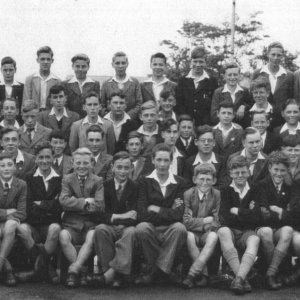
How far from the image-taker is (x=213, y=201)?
660 centimetres

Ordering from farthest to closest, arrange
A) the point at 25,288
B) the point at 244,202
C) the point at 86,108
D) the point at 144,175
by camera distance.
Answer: the point at 86,108 → the point at 144,175 → the point at 244,202 → the point at 25,288

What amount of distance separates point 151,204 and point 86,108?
6.76 ft

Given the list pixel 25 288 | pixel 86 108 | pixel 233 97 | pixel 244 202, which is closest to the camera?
pixel 25 288

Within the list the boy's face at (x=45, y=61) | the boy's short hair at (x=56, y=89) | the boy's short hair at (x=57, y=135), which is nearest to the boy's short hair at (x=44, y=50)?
the boy's face at (x=45, y=61)

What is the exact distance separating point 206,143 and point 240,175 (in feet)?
2.93

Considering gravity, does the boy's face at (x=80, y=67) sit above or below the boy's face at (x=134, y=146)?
above

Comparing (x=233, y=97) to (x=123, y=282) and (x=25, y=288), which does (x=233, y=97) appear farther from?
(x=25, y=288)

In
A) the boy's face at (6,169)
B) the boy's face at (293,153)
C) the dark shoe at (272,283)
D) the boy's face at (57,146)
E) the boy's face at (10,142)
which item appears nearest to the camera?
the dark shoe at (272,283)

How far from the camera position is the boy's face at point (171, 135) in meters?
7.60

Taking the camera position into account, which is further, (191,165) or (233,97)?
(233,97)

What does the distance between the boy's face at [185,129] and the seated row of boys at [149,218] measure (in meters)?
1.15

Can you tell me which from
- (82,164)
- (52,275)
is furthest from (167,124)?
(52,275)

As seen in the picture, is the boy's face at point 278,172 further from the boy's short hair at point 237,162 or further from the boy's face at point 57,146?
the boy's face at point 57,146

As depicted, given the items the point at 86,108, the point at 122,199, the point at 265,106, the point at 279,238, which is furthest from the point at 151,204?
the point at 265,106
